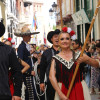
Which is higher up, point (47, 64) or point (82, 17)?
point (82, 17)

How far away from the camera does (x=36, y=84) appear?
7133mm

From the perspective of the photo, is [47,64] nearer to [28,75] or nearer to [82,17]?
[28,75]

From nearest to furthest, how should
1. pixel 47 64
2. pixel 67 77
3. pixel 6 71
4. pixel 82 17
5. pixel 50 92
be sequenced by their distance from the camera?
pixel 6 71, pixel 67 77, pixel 50 92, pixel 47 64, pixel 82 17

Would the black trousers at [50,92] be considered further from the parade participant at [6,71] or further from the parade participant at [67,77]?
the parade participant at [6,71]

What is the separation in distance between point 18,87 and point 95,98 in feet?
20.5

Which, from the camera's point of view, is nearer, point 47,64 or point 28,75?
point 47,64

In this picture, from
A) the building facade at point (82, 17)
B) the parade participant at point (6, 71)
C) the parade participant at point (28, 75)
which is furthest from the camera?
the building facade at point (82, 17)

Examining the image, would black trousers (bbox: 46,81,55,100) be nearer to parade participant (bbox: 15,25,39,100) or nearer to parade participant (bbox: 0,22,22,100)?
parade participant (bbox: 15,25,39,100)

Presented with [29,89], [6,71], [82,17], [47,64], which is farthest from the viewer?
[82,17]

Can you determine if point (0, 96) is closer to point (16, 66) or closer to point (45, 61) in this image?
point (16, 66)

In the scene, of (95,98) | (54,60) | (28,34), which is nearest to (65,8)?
(95,98)

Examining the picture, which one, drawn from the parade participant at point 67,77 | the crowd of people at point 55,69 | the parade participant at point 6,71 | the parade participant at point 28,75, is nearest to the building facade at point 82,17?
the parade participant at point 28,75

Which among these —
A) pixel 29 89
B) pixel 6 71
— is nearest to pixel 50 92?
pixel 29 89

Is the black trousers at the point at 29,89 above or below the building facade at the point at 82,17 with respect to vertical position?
below
